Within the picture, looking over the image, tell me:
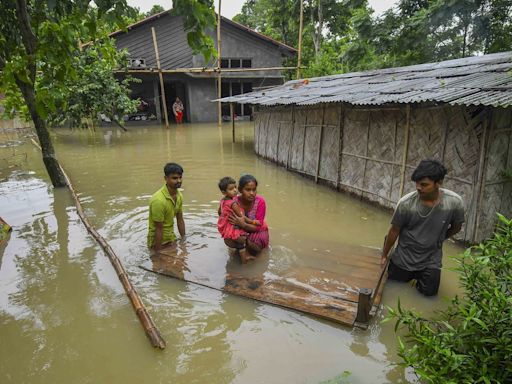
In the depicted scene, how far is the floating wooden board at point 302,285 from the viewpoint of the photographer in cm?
363

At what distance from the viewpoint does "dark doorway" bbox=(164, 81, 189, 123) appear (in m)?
24.0

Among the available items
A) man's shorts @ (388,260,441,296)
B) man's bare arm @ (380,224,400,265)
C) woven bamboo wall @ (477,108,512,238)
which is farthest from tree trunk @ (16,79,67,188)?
woven bamboo wall @ (477,108,512,238)

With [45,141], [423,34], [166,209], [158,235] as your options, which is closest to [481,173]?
[166,209]

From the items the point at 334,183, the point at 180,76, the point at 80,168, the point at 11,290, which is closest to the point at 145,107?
the point at 180,76

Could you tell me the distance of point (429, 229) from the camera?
369cm

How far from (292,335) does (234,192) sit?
1.77 metres

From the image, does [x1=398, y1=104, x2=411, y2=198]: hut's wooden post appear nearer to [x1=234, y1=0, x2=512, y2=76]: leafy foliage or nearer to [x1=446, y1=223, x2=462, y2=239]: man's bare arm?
[x1=446, y1=223, x2=462, y2=239]: man's bare arm

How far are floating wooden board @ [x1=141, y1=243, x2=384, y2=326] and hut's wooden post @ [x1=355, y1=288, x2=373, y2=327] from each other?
0.09 m

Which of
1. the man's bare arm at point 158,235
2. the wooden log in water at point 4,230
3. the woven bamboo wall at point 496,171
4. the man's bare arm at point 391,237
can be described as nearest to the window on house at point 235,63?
the wooden log in water at point 4,230

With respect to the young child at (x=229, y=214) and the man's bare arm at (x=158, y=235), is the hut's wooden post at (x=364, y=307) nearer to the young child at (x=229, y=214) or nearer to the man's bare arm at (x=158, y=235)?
the young child at (x=229, y=214)

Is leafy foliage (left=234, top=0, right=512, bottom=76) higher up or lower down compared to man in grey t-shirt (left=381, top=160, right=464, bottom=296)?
higher up

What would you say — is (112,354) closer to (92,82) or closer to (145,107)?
(92,82)

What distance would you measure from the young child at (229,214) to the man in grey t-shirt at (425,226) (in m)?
1.72

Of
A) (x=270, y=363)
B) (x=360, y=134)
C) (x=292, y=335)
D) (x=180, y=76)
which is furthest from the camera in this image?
(x=180, y=76)
